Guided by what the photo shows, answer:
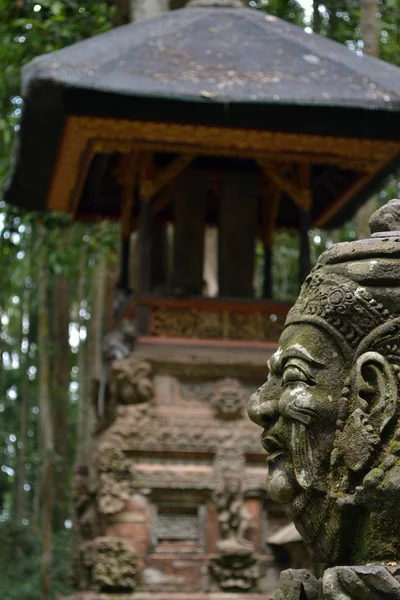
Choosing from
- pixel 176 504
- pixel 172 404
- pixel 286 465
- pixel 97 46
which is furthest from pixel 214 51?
pixel 286 465

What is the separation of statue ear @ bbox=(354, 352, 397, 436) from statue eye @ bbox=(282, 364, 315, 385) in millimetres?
158

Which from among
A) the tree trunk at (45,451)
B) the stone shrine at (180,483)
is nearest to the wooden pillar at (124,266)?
the stone shrine at (180,483)

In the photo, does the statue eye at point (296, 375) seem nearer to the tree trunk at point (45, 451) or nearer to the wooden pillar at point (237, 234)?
the wooden pillar at point (237, 234)

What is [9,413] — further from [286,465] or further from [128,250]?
[286,465]

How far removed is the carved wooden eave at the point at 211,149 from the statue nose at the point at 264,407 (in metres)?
8.53

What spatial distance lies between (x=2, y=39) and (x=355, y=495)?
15.5m

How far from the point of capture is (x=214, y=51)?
41.5 ft

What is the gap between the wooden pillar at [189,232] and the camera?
1382 centimetres

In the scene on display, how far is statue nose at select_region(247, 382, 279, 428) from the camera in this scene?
4.03 metres

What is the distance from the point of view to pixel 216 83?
11938 mm

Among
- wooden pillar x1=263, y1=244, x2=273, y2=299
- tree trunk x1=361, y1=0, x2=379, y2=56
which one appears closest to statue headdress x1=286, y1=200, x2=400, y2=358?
tree trunk x1=361, y1=0, x2=379, y2=56

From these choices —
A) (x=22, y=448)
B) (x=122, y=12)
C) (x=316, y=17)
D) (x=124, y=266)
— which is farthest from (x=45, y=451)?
(x=22, y=448)

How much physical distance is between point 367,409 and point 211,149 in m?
9.57

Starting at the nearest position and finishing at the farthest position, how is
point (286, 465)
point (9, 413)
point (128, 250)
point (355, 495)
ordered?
point (355, 495)
point (286, 465)
point (128, 250)
point (9, 413)
